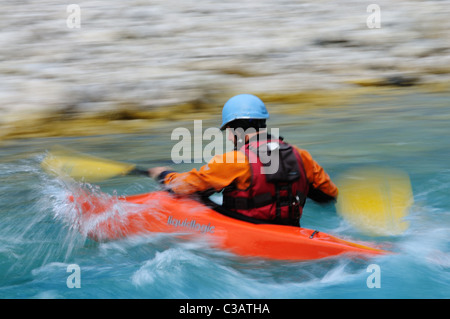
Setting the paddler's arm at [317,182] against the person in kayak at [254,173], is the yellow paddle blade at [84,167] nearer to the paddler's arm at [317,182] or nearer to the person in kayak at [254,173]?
the person in kayak at [254,173]

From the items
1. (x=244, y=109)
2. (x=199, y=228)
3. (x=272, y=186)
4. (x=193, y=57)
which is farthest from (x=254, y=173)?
(x=193, y=57)

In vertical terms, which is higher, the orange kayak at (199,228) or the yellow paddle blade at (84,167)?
the yellow paddle blade at (84,167)

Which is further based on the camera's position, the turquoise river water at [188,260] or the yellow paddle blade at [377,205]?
the yellow paddle blade at [377,205]

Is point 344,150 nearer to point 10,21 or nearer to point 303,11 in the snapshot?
point 303,11

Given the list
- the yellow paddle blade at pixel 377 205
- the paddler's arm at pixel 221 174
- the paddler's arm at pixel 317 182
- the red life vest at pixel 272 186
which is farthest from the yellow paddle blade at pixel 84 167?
the yellow paddle blade at pixel 377 205

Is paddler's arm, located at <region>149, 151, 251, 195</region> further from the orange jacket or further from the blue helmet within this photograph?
the blue helmet

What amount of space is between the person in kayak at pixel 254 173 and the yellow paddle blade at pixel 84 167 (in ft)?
3.88

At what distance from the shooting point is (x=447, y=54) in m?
9.95

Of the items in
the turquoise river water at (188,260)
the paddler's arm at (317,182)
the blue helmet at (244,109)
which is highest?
the blue helmet at (244,109)

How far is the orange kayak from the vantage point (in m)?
3.29

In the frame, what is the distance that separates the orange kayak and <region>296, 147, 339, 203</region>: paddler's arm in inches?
13.2

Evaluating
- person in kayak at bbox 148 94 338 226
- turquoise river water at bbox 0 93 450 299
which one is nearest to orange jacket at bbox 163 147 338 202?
person in kayak at bbox 148 94 338 226

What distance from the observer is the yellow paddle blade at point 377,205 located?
3971 mm

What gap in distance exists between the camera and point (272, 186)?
3199mm
